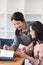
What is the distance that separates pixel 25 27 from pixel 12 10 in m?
1.59

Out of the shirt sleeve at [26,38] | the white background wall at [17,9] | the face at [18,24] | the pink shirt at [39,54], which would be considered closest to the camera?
the pink shirt at [39,54]

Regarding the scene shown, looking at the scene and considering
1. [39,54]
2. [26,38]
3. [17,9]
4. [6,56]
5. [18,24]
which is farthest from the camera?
[17,9]

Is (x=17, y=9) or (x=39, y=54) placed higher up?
(x=17, y=9)

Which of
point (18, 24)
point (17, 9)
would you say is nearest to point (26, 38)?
point (18, 24)

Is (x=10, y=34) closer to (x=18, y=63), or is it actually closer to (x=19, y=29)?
(x=19, y=29)

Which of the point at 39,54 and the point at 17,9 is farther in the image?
the point at 17,9

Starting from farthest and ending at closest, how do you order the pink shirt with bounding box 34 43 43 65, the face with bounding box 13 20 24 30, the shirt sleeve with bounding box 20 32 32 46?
the shirt sleeve with bounding box 20 32 32 46
the face with bounding box 13 20 24 30
the pink shirt with bounding box 34 43 43 65

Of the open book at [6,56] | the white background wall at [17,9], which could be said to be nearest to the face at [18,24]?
the open book at [6,56]

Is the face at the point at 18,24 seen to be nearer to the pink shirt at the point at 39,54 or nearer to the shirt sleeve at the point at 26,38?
the shirt sleeve at the point at 26,38

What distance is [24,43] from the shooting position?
2.43 meters

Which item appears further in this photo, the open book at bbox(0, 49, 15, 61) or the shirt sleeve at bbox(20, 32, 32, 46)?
A: the shirt sleeve at bbox(20, 32, 32, 46)

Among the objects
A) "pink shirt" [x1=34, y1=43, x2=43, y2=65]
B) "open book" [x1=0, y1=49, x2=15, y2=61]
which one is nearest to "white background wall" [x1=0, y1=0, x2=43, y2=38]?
"open book" [x1=0, y1=49, x2=15, y2=61]

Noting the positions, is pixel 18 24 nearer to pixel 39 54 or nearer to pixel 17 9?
pixel 39 54

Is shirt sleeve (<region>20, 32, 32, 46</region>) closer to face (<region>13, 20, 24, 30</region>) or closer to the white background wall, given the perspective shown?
face (<region>13, 20, 24, 30</region>)
